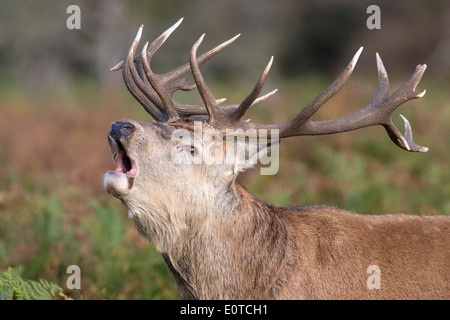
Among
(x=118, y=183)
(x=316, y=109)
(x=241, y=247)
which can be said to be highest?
(x=316, y=109)

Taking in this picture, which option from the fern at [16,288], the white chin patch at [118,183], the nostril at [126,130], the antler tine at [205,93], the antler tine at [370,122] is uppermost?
the antler tine at [205,93]

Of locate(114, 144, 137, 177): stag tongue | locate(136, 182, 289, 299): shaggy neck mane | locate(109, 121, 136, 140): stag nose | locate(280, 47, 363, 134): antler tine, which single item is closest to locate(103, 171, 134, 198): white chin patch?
locate(114, 144, 137, 177): stag tongue

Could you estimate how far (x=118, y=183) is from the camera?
4375 mm

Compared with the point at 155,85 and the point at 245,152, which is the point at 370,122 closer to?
the point at 245,152

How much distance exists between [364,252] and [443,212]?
9.87 feet

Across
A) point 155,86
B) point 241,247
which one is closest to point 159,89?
point 155,86

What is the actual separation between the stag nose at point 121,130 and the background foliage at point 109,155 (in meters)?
1.86

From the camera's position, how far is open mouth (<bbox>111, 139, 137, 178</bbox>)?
4508 mm

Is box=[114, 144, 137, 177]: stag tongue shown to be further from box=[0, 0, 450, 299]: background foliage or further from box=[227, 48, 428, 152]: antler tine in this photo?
box=[0, 0, 450, 299]: background foliage

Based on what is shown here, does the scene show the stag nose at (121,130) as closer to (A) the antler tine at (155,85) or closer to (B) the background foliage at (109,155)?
(A) the antler tine at (155,85)

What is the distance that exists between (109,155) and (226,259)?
20.1 feet

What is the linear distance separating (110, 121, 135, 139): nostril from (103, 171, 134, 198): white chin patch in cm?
27

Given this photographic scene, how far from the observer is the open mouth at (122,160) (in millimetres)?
4508

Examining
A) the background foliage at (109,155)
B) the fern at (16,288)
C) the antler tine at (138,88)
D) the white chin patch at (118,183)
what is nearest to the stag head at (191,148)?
the white chin patch at (118,183)
